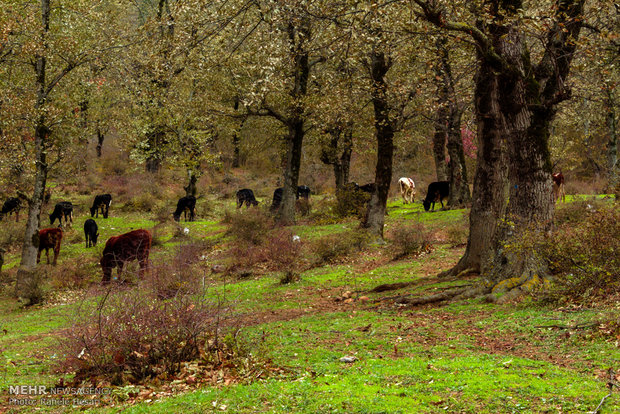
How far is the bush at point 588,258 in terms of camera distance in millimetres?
10430

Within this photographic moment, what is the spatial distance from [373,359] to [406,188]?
28326mm

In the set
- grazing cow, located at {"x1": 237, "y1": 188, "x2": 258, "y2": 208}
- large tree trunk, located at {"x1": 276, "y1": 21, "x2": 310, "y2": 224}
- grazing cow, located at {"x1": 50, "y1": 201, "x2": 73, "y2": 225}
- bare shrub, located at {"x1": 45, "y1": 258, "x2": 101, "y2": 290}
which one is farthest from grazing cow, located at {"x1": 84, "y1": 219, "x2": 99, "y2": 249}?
grazing cow, located at {"x1": 237, "y1": 188, "x2": 258, "y2": 208}

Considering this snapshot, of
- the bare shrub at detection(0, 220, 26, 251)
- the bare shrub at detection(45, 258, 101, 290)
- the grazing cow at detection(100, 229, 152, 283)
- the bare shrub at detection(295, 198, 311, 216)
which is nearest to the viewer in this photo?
the grazing cow at detection(100, 229, 152, 283)

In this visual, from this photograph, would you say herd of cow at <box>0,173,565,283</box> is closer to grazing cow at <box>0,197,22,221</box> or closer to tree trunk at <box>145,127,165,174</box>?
grazing cow at <box>0,197,22,221</box>

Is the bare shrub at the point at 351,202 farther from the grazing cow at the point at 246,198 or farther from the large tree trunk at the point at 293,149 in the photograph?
the grazing cow at the point at 246,198

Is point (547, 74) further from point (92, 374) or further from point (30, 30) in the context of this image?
point (30, 30)

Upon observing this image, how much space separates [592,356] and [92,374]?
7475mm

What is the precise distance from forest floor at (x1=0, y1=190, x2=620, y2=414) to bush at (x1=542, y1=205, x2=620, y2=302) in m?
0.40

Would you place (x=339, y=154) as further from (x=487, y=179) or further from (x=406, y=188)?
(x=487, y=179)

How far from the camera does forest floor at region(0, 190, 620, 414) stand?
260 inches

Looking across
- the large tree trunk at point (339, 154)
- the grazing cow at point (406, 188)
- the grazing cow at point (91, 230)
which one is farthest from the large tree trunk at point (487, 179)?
the grazing cow at point (406, 188)

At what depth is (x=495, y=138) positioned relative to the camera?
14898mm

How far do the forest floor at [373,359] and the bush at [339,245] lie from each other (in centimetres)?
433

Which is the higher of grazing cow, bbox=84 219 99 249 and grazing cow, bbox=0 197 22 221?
grazing cow, bbox=0 197 22 221
